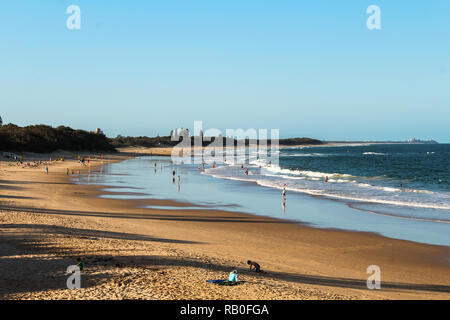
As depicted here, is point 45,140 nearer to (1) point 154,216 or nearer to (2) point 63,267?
(1) point 154,216

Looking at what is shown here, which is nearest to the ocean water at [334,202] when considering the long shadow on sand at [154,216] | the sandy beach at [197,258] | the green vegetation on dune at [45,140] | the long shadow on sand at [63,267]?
the long shadow on sand at [154,216]

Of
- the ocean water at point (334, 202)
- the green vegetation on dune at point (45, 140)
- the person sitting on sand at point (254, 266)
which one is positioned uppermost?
the green vegetation on dune at point (45, 140)

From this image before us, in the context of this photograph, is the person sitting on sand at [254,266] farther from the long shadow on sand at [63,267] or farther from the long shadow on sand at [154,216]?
the long shadow on sand at [154,216]

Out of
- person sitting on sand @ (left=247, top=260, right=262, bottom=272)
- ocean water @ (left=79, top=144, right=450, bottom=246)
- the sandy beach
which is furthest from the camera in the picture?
ocean water @ (left=79, top=144, right=450, bottom=246)

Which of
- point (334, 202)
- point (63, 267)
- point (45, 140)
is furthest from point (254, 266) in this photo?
point (45, 140)

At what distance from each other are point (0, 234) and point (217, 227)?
9143 millimetres

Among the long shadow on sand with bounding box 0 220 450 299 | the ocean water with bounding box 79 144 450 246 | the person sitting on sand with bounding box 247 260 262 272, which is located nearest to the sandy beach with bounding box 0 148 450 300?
the long shadow on sand with bounding box 0 220 450 299

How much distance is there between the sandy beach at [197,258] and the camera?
9.10 meters

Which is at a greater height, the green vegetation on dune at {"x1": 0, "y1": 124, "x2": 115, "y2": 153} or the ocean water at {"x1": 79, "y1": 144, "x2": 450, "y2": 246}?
the green vegetation on dune at {"x1": 0, "y1": 124, "x2": 115, "y2": 153}

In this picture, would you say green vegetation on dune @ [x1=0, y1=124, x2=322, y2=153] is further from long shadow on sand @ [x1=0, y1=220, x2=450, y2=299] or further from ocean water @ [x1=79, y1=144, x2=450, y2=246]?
long shadow on sand @ [x1=0, y1=220, x2=450, y2=299]

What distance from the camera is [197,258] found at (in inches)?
480

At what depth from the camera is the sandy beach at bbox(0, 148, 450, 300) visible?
9102 millimetres

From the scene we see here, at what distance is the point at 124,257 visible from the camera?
11.6m
